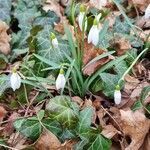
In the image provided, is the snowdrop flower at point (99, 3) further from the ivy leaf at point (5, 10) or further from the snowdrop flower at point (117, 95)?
the snowdrop flower at point (117, 95)

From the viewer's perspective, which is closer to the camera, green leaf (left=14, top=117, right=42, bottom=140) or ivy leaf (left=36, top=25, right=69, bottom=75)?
green leaf (left=14, top=117, right=42, bottom=140)

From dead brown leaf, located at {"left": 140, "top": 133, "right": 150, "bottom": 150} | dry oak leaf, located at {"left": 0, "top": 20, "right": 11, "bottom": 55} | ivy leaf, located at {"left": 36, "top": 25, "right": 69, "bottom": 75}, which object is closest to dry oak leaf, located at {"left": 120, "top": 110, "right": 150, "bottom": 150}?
dead brown leaf, located at {"left": 140, "top": 133, "right": 150, "bottom": 150}

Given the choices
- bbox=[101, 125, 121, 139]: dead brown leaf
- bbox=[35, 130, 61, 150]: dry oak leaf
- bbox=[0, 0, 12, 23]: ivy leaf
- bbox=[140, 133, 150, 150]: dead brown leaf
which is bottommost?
bbox=[140, 133, 150, 150]: dead brown leaf

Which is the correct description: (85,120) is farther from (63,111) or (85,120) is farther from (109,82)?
(109,82)

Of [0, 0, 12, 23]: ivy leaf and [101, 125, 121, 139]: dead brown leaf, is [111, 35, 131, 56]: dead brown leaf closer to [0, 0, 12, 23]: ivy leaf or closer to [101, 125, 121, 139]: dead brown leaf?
[101, 125, 121, 139]: dead brown leaf

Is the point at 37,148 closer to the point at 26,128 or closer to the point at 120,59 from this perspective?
the point at 26,128

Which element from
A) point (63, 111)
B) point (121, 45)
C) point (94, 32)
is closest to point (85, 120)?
point (63, 111)

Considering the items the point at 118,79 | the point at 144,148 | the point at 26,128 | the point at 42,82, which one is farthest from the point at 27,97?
the point at 144,148
